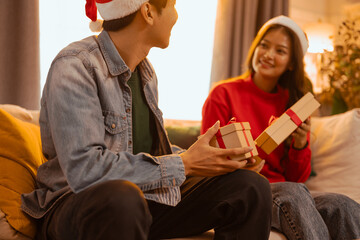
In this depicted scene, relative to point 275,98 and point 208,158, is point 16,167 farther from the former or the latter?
point 275,98

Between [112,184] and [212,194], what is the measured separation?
14.6 inches

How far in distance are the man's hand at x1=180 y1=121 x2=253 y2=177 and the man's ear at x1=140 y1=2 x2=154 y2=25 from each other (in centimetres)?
40

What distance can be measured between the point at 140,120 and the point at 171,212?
308mm

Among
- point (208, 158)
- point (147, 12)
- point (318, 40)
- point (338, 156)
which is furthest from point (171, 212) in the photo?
point (318, 40)

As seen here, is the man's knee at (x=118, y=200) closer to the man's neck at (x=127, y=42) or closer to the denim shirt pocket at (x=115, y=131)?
the denim shirt pocket at (x=115, y=131)

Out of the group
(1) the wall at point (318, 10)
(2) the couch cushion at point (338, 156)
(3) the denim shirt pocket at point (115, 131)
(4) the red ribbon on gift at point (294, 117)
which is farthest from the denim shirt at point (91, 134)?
(1) the wall at point (318, 10)

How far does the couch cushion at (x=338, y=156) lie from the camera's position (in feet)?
6.58

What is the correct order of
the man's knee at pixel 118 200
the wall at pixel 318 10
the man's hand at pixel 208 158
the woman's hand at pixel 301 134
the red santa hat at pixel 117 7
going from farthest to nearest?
the wall at pixel 318 10 → the woman's hand at pixel 301 134 → the red santa hat at pixel 117 7 → the man's hand at pixel 208 158 → the man's knee at pixel 118 200

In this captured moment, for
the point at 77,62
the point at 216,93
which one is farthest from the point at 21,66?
the point at 77,62

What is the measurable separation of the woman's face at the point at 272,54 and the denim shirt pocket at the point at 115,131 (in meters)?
1.00

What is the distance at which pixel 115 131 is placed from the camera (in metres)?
1.20

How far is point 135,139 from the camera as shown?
1324mm

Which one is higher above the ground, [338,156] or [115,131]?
[115,131]

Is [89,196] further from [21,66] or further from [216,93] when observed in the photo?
[21,66]
